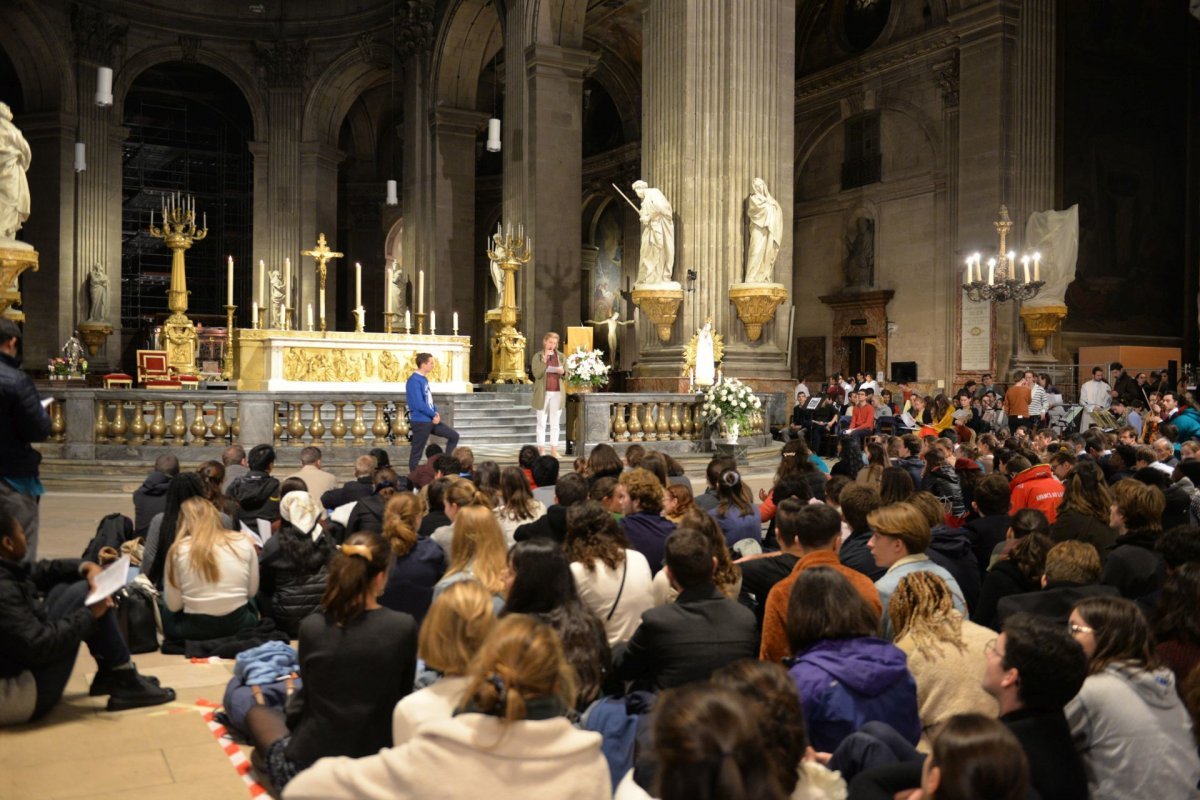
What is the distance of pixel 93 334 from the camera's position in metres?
28.9

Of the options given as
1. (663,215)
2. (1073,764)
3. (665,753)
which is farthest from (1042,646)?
(663,215)

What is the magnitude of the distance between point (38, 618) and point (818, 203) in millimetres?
25050

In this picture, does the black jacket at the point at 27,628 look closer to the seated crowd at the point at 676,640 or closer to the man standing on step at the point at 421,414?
the seated crowd at the point at 676,640

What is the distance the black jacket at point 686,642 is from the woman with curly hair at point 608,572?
0.62 metres

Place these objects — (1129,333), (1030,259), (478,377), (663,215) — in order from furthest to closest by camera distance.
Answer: (478,377) < (1129,333) < (1030,259) < (663,215)

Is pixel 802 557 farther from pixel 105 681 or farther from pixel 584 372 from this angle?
pixel 584 372

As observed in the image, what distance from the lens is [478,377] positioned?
109 ft

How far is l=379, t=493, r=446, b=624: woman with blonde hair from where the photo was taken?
5250mm

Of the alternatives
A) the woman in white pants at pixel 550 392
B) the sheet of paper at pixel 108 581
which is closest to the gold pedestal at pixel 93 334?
the woman in white pants at pixel 550 392

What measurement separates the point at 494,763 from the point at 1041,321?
21.3 m

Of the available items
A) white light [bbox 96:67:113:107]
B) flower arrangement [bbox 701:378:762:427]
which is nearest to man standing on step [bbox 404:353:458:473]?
flower arrangement [bbox 701:378:762:427]

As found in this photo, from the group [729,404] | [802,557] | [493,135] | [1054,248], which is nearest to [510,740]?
[802,557]

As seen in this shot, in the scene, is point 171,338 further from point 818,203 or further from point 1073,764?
point 1073,764

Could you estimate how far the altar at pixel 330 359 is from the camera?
17828mm
